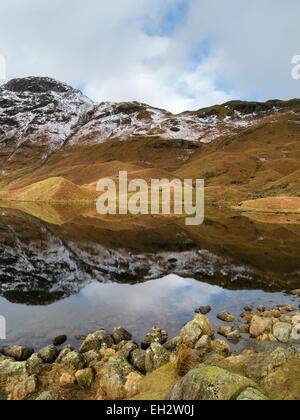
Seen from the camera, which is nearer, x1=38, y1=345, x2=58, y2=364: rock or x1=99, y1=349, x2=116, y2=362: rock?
x1=38, y1=345, x2=58, y2=364: rock

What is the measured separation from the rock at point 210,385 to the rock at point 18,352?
8201 mm

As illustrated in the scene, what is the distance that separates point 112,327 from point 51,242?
25877mm

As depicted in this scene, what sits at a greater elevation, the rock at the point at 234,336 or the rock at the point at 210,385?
the rock at the point at 210,385

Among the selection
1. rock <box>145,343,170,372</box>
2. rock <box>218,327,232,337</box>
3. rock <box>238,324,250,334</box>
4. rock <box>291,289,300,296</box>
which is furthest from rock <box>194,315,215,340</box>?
rock <box>291,289,300,296</box>

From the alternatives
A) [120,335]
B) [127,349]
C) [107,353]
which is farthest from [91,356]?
[120,335]

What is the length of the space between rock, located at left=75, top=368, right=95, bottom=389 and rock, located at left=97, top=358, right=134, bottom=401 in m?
0.50

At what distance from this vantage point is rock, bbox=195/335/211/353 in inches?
443

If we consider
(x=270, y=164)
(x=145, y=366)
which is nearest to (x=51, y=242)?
(x=145, y=366)

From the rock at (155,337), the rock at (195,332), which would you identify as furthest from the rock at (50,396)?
the rock at (195,332)

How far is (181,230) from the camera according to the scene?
49094mm

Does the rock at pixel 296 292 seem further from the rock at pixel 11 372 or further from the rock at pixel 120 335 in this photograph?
the rock at pixel 11 372

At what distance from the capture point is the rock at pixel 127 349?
11.5m

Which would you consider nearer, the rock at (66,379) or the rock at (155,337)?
the rock at (66,379)

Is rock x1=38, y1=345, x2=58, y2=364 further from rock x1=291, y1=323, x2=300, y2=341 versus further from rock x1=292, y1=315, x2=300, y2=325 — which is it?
rock x1=292, y1=315, x2=300, y2=325
